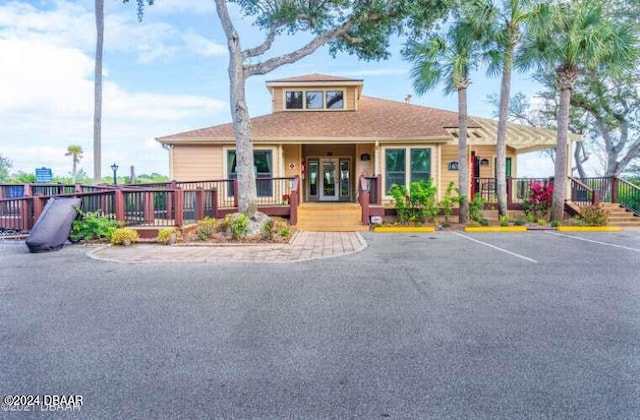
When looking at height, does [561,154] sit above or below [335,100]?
below

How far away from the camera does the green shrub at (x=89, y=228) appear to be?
362 inches

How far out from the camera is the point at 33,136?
2567 cm

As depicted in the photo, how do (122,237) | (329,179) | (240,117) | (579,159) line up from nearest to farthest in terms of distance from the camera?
(122,237)
(240,117)
(329,179)
(579,159)

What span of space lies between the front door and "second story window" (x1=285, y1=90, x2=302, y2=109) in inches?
113

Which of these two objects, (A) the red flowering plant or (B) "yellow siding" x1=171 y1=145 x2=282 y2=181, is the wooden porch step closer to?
(B) "yellow siding" x1=171 y1=145 x2=282 y2=181

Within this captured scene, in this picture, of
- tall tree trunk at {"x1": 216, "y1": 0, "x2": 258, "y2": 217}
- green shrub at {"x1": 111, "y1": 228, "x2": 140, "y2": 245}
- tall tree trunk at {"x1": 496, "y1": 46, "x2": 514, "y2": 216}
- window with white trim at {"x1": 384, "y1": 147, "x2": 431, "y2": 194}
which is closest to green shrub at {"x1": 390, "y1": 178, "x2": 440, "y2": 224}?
tall tree trunk at {"x1": 496, "y1": 46, "x2": 514, "y2": 216}

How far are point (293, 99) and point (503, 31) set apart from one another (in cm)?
921

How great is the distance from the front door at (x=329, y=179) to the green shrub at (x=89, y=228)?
34.6 feet

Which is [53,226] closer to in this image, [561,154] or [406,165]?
[406,165]

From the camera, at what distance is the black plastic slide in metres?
8.18

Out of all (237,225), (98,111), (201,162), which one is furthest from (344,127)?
(98,111)

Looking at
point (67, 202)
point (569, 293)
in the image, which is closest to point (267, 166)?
point (67, 202)

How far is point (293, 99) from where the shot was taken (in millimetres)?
18297

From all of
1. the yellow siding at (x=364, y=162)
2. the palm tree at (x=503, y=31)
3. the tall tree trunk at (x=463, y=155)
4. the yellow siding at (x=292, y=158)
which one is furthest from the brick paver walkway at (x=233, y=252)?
the yellow siding at (x=364, y=162)
